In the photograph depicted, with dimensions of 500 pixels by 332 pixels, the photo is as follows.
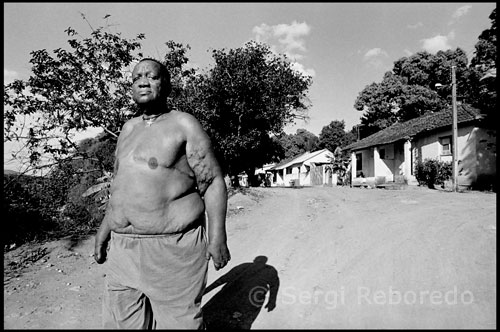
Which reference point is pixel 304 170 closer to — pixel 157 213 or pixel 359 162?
pixel 359 162

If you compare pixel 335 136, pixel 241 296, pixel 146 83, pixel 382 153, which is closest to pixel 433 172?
pixel 382 153

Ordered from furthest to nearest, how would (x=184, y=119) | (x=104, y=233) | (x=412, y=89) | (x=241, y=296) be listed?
(x=412, y=89) < (x=241, y=296) < (x=104, y=233) < (x=184, y=119)

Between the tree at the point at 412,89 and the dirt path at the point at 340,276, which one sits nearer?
the dirt path at the point at 340,276

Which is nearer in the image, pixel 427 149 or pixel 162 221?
pixel 162 221

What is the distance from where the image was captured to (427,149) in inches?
809

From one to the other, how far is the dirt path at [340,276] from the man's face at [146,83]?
2316mm

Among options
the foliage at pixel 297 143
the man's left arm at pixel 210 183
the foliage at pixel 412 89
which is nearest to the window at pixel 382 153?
the foliage at pixel 412 89

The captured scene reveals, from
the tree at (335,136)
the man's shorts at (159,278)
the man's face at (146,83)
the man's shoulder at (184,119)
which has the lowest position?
the man's shorts at (159,278)

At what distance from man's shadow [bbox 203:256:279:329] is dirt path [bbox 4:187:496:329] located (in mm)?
46

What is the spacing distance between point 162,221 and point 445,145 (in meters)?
21.0

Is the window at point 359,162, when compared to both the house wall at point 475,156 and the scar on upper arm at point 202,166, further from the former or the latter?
the scar on upper arm at point 202,166

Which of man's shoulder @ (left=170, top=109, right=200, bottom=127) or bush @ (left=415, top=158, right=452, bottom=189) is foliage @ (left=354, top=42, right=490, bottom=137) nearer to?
bush @ (left=415, top=158, right=452, bottom=189)

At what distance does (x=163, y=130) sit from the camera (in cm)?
212

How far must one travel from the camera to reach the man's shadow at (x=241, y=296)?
11.0 feet
